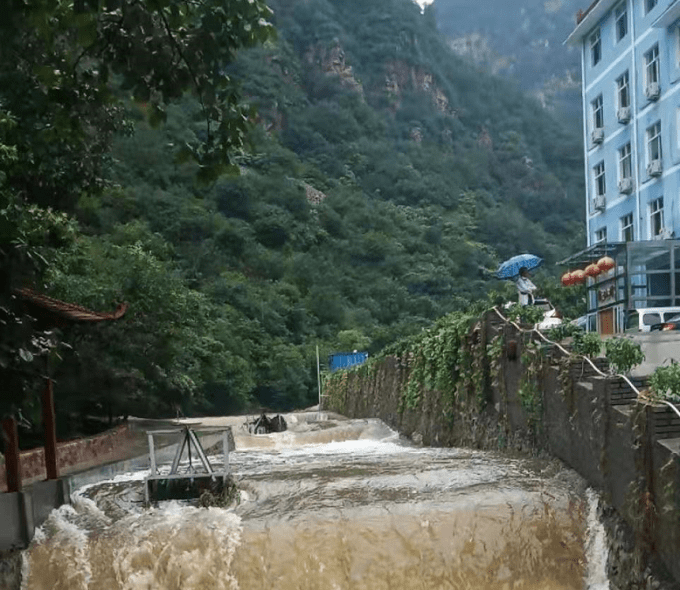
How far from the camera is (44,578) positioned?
977cm

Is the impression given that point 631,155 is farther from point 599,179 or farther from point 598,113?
point 598,113

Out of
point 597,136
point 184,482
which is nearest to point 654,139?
point 597,136

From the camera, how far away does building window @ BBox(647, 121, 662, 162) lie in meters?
24.7

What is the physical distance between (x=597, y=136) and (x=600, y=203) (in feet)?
6.63

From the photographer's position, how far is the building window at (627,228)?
86.5 feet

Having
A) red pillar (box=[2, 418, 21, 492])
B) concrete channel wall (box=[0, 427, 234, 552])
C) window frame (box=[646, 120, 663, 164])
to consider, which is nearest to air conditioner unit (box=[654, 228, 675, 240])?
window frame (box=[646, 120, 663, 164])

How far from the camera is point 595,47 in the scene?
29.3 m

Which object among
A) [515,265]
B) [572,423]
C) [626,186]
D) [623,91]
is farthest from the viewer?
[623,91]

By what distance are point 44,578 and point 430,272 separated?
54.8 m

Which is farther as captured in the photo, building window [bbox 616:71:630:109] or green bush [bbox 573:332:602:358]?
building window [bbox 616:71:630:109]

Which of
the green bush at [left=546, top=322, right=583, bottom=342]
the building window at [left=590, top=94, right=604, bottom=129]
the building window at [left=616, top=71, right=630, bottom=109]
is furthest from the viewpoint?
the building window at [left=590, top=94, right=604, bottom=129]

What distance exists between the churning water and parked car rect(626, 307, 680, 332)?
9.72 metres

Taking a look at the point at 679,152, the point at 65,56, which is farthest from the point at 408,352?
the point at 65,56

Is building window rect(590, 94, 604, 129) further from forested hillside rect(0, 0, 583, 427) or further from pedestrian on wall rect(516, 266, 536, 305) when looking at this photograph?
pedestrian on wall rect(516, 266, 536, 305)
